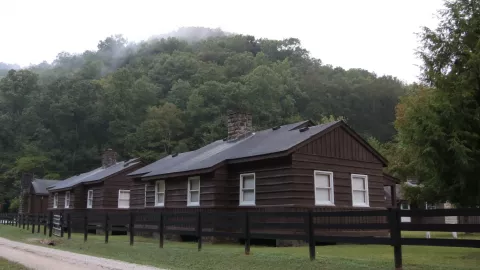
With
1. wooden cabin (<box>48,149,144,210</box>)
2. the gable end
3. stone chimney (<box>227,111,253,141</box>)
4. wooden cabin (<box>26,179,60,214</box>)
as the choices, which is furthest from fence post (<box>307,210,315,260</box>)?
wooden cabin (<box>26,179,60,214</box>)

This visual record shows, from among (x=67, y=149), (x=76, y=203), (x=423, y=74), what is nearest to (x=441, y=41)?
(x=423, y=74)

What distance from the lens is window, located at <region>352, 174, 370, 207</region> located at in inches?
766

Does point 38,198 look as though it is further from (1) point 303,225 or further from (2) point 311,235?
(2) point 311,235

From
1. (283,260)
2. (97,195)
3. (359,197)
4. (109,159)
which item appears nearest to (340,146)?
(359,197)

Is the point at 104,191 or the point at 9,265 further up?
the point at 104,191

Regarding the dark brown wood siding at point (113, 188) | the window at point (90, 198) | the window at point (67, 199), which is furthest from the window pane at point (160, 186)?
the window at point (67, 199)

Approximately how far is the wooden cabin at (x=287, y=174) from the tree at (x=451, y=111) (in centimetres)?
409

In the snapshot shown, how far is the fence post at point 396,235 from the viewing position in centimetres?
1004

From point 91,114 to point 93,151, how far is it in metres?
7.48

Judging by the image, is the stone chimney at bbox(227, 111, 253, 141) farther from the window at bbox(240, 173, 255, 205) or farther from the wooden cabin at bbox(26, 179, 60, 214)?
the wooden cabin at bbox(26, 179, 60, 214)

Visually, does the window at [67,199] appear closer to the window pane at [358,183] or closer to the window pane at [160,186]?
the window pane at [160,186]

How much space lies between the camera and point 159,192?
23688 mm

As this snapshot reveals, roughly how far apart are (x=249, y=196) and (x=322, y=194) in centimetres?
300

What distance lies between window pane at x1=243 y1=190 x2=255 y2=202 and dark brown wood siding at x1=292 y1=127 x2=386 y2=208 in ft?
7.95
